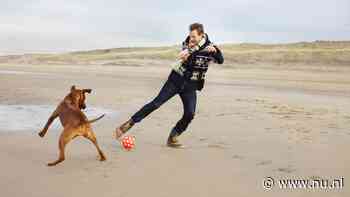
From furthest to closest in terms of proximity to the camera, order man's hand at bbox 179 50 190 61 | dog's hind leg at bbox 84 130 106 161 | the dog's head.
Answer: man's hand at bbox 179 50 190 61
the dog's head
dog's hind leg at bbox 84 130 106 161

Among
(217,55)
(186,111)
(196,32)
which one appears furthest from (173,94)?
(196,32)

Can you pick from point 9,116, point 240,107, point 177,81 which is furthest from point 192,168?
point 240,107

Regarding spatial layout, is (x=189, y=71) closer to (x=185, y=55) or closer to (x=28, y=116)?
(x=185, y=55)

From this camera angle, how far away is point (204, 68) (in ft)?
24.1

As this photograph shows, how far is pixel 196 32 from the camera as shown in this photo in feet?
23.7

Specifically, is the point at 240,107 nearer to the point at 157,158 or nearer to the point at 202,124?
the point at 202,124

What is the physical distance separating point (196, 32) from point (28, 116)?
4.76 metres

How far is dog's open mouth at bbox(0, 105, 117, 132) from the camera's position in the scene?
9.19 meters

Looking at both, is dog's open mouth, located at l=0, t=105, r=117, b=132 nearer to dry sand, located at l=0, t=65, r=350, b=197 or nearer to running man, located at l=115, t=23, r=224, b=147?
dry sand, located at l=0, t=65, r=350, b=197

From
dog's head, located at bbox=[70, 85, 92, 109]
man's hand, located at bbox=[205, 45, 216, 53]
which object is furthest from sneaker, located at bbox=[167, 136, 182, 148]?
dog's head, located at bbox=[70, 85, 92, 109]

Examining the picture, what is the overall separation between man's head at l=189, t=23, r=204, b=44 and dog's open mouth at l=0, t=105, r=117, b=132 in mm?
3065

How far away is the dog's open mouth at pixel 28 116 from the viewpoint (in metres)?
9.19

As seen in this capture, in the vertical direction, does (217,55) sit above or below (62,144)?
above

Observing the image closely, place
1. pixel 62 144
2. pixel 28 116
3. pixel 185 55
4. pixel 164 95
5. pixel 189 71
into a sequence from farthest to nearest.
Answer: pixel 28 116 → pixel 164 95 → pixel 189 71 → pixel 185 55 → pixel 62 144
